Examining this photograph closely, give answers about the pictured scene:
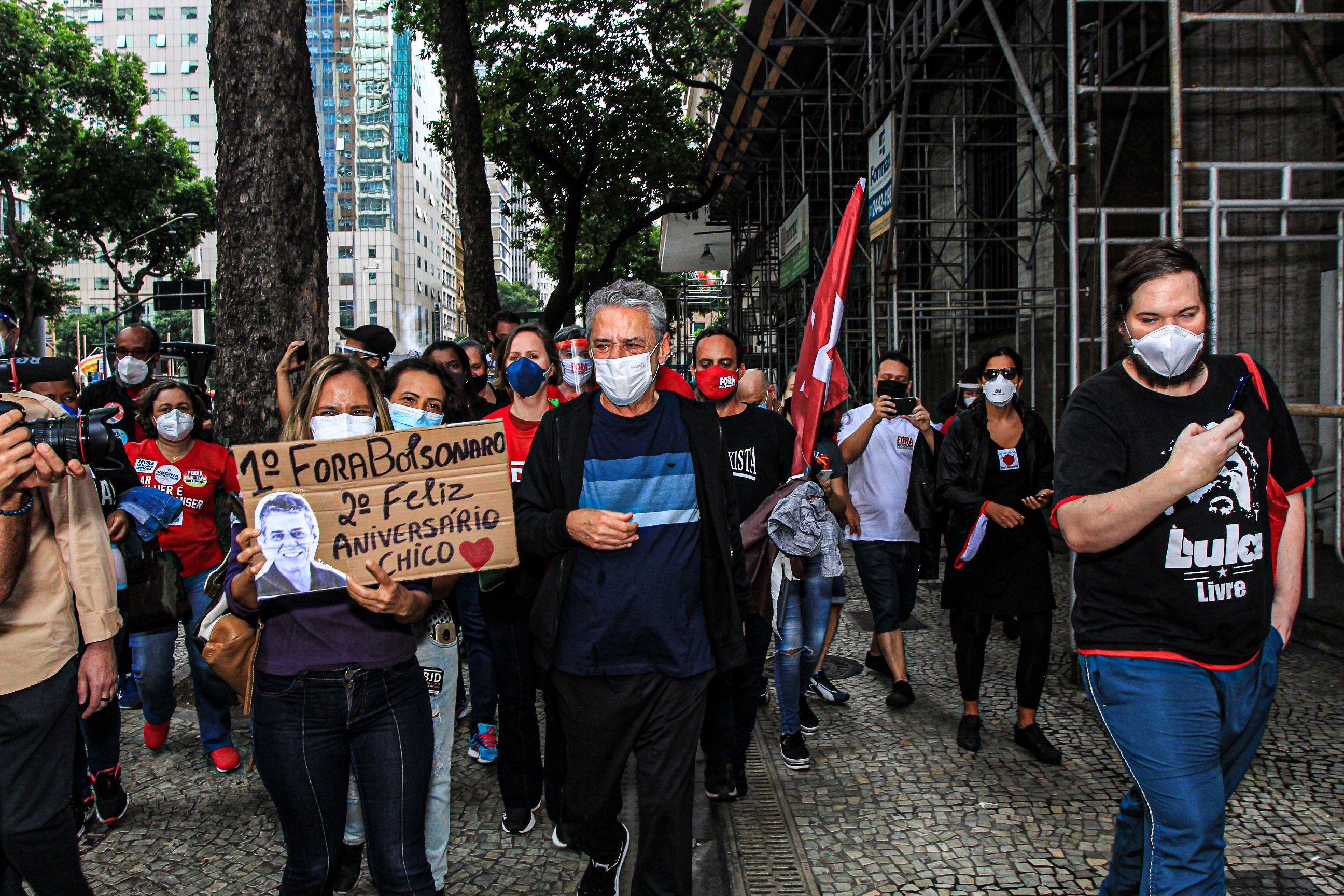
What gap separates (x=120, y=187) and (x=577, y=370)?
26681 millimetres

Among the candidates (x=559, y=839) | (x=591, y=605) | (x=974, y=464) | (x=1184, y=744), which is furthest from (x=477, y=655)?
(x=1184, y=744)

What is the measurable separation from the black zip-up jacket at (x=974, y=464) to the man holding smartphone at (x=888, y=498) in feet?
1.68

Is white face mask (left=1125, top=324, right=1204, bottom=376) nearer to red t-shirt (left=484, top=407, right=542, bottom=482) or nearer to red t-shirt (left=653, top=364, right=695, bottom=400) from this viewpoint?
red t-shirt (left=653, top=364, right=695, bottom=400)

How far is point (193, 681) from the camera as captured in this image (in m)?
4.60

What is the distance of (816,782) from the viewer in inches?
171

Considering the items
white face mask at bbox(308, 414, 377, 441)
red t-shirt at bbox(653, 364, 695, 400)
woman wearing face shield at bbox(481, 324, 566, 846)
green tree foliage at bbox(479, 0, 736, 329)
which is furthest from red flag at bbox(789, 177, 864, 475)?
green tree foliage at bbox(479, 0, 736, 329)

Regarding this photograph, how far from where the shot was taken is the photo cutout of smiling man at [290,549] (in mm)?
2455

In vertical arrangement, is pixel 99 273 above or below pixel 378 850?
above

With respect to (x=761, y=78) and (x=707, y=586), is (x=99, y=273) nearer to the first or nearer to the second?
(x=761, y=78)

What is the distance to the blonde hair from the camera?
2826 mm

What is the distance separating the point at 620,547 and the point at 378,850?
1.06 m

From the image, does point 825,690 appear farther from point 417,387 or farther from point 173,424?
point 173,424

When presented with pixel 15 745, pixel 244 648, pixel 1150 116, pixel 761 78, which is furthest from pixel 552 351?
pixel 761 78

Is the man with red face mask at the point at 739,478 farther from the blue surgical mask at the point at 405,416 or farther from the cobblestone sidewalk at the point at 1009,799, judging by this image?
the blue surgical mask at the point at 405,416
